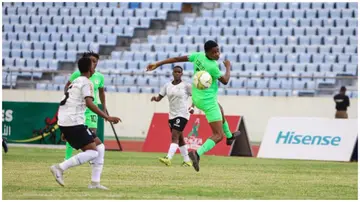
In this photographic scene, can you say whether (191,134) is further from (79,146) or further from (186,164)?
(79,146)

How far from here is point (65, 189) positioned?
41.2ft

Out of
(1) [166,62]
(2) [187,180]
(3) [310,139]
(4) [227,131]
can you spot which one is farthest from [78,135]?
(3) [310,139]

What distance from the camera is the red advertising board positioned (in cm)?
2455

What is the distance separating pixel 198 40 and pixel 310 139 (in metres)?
12.4

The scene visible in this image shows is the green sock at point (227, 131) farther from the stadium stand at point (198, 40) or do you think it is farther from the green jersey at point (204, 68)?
the stadium stand at point (198, 40)

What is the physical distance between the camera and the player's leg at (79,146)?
1236 cm

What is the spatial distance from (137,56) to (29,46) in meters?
4.67

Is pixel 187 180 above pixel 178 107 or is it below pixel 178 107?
below

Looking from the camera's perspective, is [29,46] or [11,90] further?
[29,46]

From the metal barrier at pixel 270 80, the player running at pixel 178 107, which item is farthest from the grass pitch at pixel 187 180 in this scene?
the metal barrier at pixel 270 80

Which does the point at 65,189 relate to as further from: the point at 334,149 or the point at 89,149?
the point at 334,149

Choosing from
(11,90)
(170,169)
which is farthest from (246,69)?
(170,169)

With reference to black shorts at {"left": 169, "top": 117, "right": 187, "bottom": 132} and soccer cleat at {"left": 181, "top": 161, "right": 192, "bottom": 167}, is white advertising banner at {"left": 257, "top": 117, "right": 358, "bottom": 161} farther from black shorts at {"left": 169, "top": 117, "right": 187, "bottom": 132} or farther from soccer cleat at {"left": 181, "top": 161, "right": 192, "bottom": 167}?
soccer cleat at {"left": 181, "top": 161, "right": 192, "bottom": 167}

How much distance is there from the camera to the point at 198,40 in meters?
35.0
